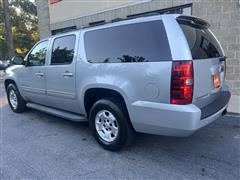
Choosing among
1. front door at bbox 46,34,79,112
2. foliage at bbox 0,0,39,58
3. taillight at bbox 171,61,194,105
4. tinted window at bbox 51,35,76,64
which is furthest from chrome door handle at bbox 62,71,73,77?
foliage at bbox 0,0,39,58

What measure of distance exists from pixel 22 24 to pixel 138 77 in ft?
115

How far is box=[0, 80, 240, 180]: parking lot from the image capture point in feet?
9.49

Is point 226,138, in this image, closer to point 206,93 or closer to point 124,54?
point 206,93

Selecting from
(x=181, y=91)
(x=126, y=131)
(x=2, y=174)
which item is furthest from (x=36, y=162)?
(x=181, y=91)

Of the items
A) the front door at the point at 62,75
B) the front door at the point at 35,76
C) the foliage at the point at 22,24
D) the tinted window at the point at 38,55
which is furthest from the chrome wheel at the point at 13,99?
the foliage at the point at 22,24

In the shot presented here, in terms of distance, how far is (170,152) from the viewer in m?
3.43

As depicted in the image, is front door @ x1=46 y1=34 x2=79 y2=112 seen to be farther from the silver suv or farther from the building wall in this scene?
the building wall

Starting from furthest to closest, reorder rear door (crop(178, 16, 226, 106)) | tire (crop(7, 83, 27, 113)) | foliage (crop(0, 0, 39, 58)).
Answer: foliage (crop(0, 0, 39, 58)) < tire (crop(7, 83, 27, 113)) < rear door (crop(178, 16, 226, 106))

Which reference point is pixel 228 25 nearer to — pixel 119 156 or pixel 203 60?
pixel 203 60

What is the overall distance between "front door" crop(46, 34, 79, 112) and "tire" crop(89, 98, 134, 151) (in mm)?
604

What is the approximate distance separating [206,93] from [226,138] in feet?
4.51

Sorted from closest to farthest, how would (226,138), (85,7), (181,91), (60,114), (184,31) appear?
(181,91)
(184,31)
(226,138)
(60,114)
(85,7)

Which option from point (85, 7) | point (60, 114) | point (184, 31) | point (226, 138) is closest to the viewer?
point (184, 31)

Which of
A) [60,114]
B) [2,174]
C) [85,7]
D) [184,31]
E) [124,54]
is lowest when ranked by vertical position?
[2,174]
